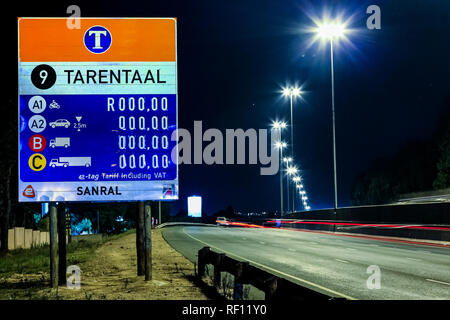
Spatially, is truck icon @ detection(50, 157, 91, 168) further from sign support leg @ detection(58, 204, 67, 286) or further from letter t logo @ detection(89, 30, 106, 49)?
letter t logo @ detection(89, 30, 106, 49)

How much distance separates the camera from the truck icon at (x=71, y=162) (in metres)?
13.7

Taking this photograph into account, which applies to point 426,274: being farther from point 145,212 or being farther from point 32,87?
point 32,87

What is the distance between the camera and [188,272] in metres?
16.5

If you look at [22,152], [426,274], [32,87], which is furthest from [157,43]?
[426,274]

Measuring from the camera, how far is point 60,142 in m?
13.7

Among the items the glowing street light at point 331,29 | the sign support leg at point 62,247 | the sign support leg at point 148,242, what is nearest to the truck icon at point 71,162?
the sign support leg at point 62,247

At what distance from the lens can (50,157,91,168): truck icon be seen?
13672 mm

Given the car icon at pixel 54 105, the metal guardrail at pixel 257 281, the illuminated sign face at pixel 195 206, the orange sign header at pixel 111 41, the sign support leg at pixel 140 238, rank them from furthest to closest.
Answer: the illuminated sign face at pixel 195 206 → the sign support leg at pixel 140 238 → the car icon at pixel 54 105 → the orange sign header at pixel 111 41 → the metal guardrail at pixel 257 281

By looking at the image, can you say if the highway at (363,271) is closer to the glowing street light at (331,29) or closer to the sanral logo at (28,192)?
the sanral logo at (28,192)

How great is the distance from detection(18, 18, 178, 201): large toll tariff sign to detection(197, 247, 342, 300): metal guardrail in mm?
2029

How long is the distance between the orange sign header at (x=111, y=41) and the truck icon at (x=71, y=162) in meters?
2.30
